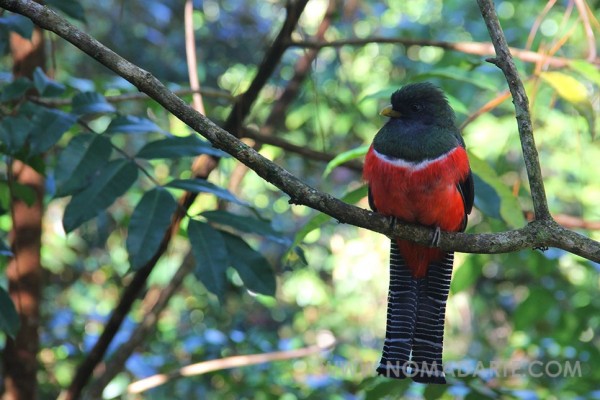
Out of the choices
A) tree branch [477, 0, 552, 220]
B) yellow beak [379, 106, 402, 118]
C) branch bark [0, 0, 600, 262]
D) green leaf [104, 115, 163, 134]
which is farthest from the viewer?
yellow beak [379, 106, 402, 118]

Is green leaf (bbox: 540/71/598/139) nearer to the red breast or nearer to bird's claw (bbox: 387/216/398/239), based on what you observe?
the red breast

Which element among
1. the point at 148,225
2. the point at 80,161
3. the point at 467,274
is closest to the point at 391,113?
the point at 467,274

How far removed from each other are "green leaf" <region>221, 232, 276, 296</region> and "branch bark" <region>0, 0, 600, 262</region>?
55 cm

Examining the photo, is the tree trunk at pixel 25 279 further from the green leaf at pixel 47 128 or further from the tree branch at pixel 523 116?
the tree branch at pixel 523 116

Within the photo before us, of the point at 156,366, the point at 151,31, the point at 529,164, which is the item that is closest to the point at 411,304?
the point at 529,164

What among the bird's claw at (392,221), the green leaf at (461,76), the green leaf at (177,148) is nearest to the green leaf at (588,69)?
the green leaf at (461,76)

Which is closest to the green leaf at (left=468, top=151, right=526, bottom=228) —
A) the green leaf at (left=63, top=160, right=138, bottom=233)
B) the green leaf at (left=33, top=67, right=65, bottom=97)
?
the green leaf at (left=63, top=160, right=138, bottom=233)

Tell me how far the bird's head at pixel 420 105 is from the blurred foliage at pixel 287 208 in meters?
0.06

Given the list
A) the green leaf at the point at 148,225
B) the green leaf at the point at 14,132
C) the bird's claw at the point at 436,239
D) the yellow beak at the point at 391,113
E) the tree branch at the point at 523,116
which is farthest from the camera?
the yellow beak at the point at 391,113

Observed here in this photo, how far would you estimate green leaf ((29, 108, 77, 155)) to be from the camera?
2.46 metres

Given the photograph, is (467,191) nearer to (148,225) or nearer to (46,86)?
(148,225)

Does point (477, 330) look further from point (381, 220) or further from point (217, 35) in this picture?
point (381, 220)

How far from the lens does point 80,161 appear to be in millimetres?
2523

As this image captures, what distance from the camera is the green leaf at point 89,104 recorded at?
101 inches
